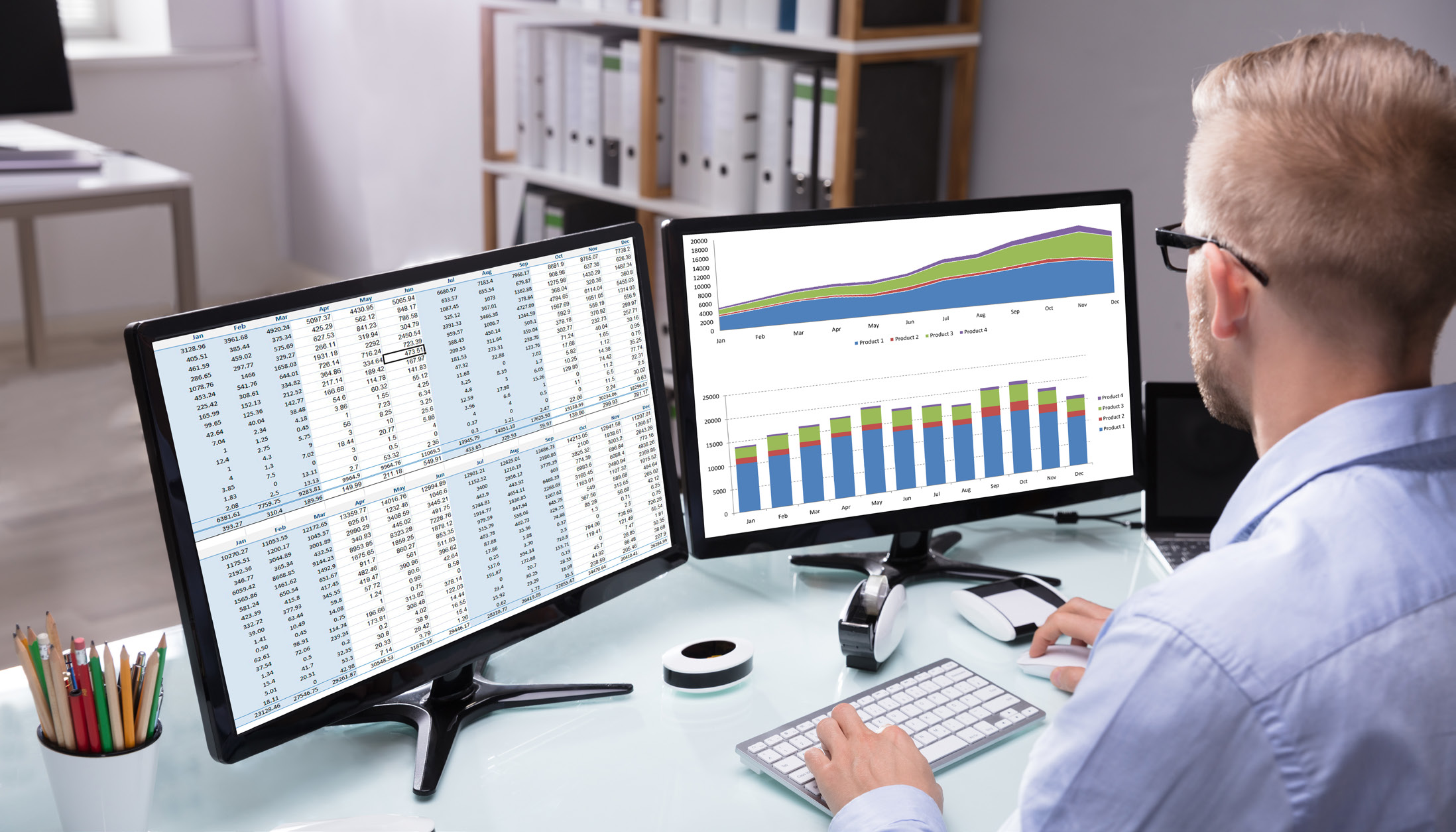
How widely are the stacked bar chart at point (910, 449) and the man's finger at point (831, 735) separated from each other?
1.02 ft

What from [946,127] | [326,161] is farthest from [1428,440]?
[326,161]

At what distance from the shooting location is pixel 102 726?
3.05ft

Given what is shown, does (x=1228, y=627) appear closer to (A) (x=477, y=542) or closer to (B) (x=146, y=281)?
(A) (x=477, y=542)

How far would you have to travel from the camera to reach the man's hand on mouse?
127cm

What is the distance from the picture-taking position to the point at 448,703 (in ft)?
3.79

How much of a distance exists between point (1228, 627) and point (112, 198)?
2.94 meters

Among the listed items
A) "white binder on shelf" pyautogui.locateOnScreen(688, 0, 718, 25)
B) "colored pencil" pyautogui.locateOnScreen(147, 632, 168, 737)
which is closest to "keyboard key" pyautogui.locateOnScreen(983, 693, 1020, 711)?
"colored pencil" pyautogui.locateOnScreen(147, 632, 168, 737)

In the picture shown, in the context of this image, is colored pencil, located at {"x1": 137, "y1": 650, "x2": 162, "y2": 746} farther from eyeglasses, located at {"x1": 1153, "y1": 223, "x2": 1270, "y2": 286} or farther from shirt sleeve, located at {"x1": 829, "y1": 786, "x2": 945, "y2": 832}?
eyeglasses, located at {"x1": 1153, "y1": 223, "x2": 1270, "y2": 286}

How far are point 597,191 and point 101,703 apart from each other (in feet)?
8.17

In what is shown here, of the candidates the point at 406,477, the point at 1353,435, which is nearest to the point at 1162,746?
the point at 1353,435

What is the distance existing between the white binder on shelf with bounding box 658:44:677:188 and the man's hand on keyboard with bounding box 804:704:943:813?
7.34 ft

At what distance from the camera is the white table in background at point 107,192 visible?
295 centimetres

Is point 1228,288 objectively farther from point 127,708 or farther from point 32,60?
point 32,60

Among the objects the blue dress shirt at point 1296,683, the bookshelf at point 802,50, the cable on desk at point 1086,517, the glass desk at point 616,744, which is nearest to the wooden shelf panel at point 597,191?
the bookshelf at point 802,50
